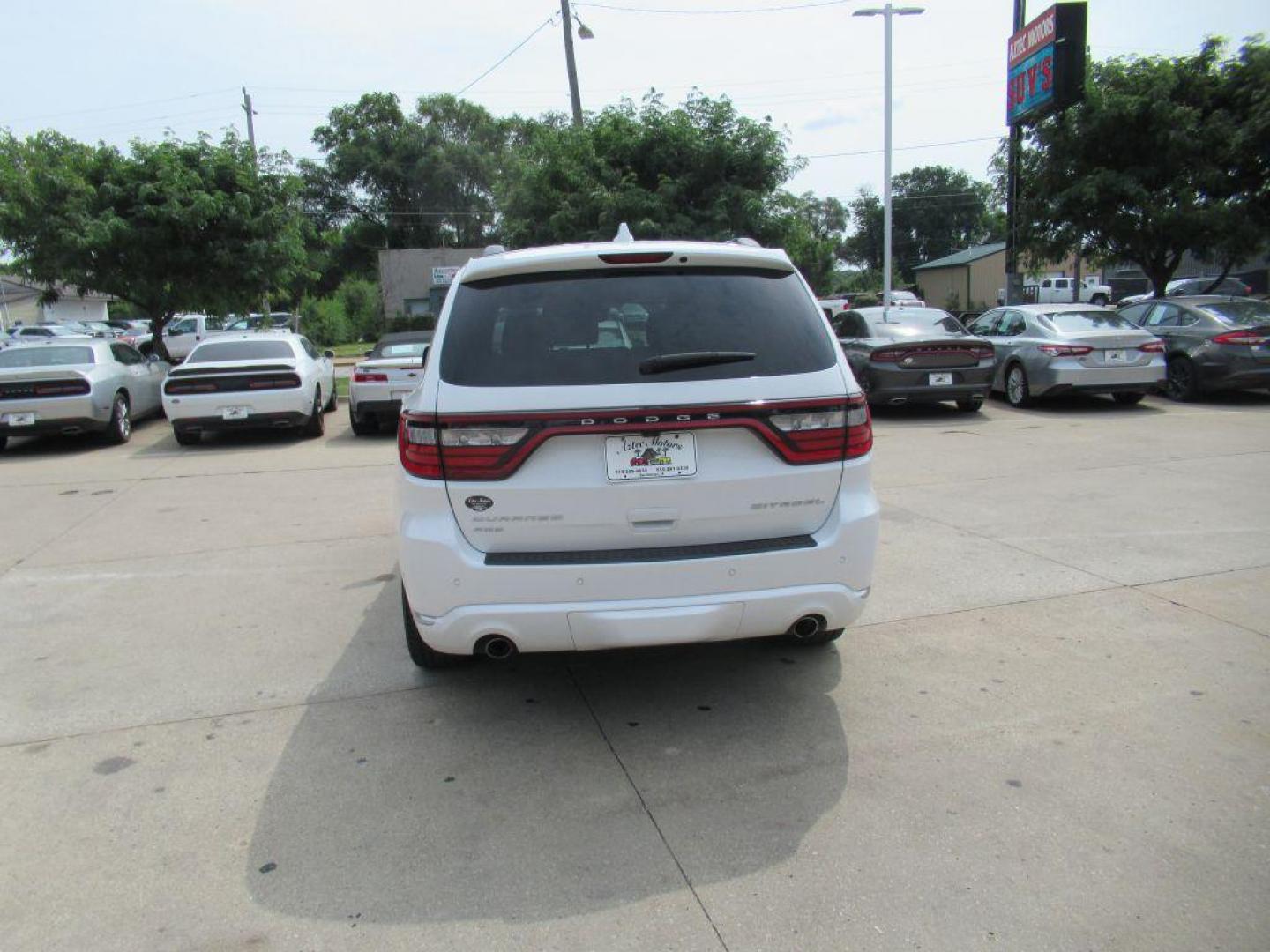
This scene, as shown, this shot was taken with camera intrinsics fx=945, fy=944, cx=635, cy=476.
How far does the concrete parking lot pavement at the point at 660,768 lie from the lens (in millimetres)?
2678

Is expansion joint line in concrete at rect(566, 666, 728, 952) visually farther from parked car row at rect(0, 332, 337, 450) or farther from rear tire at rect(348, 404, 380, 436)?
rear tire at rect(348, 404, 380, 436)

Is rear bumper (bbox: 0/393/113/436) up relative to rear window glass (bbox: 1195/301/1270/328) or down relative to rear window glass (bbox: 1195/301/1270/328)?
down

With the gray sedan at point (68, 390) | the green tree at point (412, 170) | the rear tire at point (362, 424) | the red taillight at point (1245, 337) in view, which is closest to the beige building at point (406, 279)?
the green tree at point (412, 170)

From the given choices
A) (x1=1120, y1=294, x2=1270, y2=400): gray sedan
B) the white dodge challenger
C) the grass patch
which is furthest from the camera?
the grass patch

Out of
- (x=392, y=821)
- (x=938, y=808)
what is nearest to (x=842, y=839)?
(x=938, y=808)

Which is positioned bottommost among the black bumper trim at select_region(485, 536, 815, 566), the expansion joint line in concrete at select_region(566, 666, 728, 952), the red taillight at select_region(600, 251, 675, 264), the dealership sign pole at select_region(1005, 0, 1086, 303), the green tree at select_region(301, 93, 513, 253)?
the expansion joint line in concrete at select_region(566, 666, 728, 952)

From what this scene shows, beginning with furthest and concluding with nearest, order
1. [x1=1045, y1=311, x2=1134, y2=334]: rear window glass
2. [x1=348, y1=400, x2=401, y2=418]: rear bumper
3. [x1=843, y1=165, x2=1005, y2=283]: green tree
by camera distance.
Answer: [x1=843, y1=165, x2=1005, y2=283]: green tree → [x1=1045, y1=311, x2=1134, y2=334]: rear window glass → [x1=348, y1=400, x2=401, y2=418]: rear bumper

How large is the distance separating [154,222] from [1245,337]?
1710 cm

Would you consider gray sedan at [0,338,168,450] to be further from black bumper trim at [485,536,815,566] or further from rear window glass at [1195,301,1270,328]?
rear window glass at [1195,301,1270,328]

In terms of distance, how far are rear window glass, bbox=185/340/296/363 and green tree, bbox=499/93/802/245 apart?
340 inches

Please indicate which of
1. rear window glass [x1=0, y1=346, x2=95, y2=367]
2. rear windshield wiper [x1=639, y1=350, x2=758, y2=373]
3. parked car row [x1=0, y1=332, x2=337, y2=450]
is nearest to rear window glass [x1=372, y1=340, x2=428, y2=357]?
parked car row [x1=0, y1=332, x2=337, y2=450]

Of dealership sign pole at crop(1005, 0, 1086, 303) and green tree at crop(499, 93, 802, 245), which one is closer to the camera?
dealership sign pole at crop(1005, 0, 1086, 303)

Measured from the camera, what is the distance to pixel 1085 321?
13109mm

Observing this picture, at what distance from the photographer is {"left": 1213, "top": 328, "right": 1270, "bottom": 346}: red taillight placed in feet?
41.0
